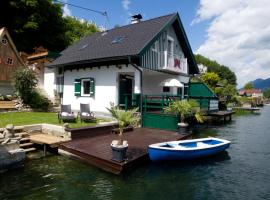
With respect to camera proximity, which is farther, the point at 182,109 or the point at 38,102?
the point at 38,102

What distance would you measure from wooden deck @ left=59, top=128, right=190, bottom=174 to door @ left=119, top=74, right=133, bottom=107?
426 cm

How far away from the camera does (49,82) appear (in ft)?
72.7

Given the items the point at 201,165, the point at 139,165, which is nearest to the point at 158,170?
the point at 139,165

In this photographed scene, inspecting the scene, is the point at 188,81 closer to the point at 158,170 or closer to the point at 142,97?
the point at 142,97

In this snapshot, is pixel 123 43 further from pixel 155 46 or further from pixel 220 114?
pixel 220 114

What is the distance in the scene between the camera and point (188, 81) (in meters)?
22.8

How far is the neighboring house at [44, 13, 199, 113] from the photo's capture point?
1580 centimetres

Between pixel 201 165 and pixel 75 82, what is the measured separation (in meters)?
12.5

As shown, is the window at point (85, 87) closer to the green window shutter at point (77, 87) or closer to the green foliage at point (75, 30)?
the green window shutter at point (77, 87)

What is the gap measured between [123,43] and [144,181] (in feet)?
37.6

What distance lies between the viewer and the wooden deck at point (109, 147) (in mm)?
8438

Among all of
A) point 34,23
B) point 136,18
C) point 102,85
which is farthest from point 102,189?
point 34,23

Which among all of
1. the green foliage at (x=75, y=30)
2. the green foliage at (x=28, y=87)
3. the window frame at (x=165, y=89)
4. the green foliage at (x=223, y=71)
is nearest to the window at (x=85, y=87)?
the green foliage at (x=28, y=87)

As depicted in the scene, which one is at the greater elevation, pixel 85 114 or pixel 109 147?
pixel 85 114
